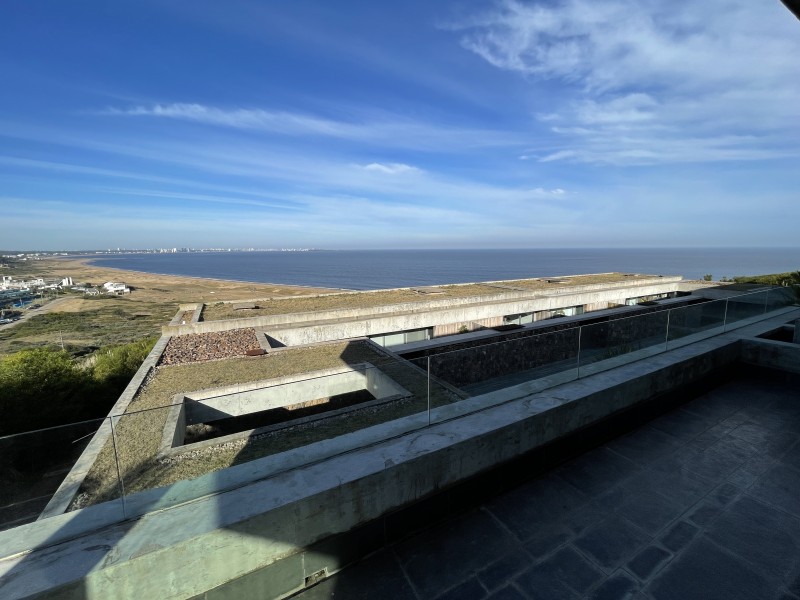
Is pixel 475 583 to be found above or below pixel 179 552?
below

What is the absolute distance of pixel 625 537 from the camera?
3.16 m

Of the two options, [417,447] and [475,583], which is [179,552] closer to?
[417,447]

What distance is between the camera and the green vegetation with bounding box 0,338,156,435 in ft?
34.8

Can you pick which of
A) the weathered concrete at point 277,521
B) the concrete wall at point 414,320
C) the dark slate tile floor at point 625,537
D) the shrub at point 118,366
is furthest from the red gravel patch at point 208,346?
the dark slate tile floor at point 625,537

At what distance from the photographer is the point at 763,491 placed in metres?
3.70

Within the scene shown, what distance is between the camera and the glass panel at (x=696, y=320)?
21.1 ft

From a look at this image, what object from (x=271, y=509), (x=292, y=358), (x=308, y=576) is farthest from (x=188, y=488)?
(x=292, y=358)

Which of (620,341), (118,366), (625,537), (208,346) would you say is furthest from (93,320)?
(625,537)

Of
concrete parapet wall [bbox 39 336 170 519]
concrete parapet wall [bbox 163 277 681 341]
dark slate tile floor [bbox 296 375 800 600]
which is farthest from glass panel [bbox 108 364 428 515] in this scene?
concrete parapet wall [bbox 163 277 681 341]

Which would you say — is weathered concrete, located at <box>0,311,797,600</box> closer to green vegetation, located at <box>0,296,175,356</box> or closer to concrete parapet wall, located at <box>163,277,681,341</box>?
concrete parapet wall, located at <box>163,277,681,341</box>

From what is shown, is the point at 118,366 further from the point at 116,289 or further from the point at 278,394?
the point at 116,289

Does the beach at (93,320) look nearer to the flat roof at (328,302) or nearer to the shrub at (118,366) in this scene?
the flat roof at (328,302)

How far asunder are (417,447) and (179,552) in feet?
5.92

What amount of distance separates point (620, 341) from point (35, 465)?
7.12 meters
